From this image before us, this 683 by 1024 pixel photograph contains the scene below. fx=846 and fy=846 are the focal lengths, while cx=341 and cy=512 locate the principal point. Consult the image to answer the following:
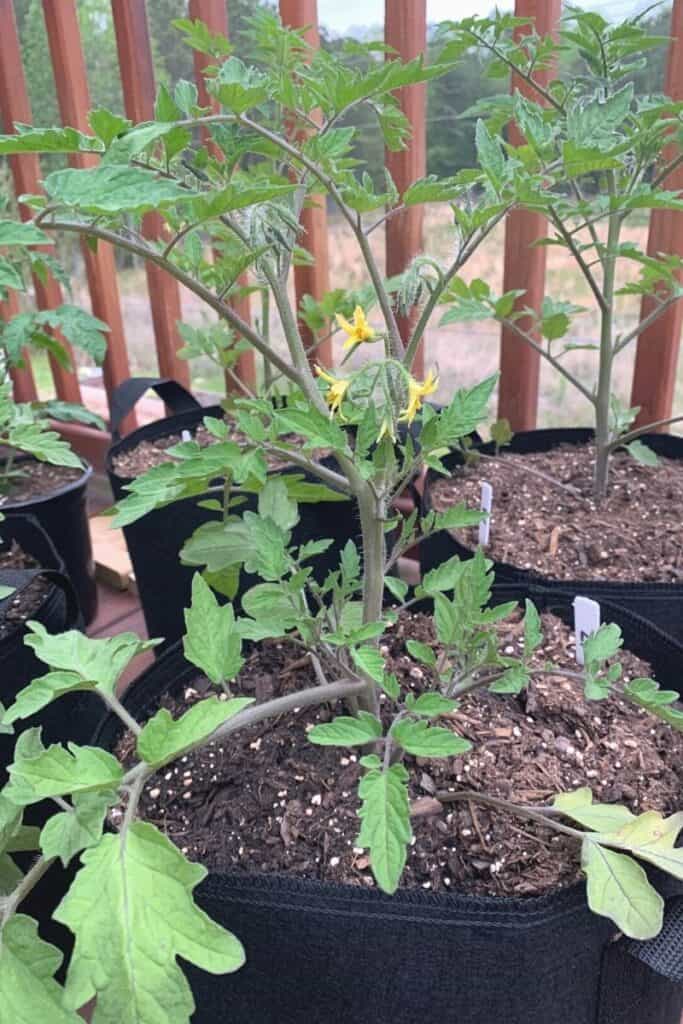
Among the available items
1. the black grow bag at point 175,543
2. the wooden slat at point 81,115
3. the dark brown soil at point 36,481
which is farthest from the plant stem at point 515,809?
the wooden slat at point 81,115

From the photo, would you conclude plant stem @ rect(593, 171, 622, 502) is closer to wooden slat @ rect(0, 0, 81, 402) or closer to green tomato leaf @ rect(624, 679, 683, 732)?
green tomato leaf @ rect(624, 679, 683, 732)

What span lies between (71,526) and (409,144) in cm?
88

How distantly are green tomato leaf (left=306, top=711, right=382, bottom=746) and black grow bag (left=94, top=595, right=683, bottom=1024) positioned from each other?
0.11 m

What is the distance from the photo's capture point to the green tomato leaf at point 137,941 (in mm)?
449

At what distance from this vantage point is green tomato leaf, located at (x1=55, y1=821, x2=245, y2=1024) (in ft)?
1.47

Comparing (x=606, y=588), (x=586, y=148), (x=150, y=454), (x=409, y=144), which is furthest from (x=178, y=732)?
(x=409, y=144)

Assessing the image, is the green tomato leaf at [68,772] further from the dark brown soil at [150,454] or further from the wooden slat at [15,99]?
the wooden slat at [15,99]

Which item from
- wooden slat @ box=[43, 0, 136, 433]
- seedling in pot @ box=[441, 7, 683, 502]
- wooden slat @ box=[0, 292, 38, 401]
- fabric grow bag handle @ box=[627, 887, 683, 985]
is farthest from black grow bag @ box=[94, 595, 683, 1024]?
wooden slat @ box=[0, 292, 38, 401]

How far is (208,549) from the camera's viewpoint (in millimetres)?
726

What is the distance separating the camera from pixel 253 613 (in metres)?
0.68

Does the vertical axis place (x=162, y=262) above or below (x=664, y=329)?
above

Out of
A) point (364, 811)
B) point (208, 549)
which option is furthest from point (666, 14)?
point (364, 811)

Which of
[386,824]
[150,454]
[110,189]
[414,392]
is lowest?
[150,454]

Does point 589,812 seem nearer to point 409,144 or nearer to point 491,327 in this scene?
point 409,144
